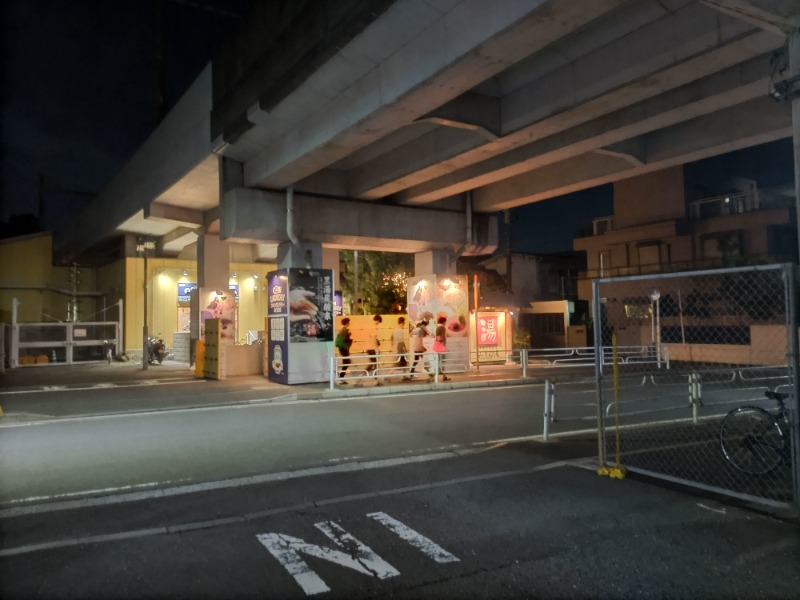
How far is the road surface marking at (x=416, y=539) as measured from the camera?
5.14m

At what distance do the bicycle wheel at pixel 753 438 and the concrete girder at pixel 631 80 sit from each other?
544 cm

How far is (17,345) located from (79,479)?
22144 millimetres

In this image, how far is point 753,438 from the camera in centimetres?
748

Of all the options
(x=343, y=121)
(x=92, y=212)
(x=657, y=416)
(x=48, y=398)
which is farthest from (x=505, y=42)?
(x=92, y=212)

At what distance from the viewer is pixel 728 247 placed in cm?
3127

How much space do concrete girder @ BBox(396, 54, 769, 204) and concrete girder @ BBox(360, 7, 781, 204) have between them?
7.9 inches

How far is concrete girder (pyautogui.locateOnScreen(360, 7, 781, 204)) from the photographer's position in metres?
9.07

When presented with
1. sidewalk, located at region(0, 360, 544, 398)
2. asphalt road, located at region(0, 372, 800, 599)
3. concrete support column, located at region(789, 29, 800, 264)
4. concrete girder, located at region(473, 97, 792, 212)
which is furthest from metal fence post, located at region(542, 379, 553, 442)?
concrete girder, located at region(473, 97, 792, 212)

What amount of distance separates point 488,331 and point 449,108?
1438 cm

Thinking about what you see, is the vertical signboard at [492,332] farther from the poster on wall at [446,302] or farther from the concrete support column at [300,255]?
the concrete support column at [300,255]

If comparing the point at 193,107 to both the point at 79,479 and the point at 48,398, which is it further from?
the point at 79,479

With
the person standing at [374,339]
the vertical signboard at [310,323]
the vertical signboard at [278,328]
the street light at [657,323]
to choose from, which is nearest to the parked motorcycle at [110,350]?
the vertical signboard at [278,328]

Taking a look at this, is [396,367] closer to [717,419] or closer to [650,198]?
[717,419]

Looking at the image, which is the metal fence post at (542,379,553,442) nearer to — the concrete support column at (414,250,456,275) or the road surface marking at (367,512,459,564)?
the road surface marking at (367,512,459,564)
